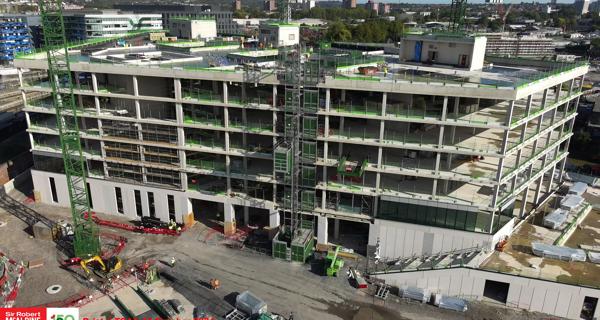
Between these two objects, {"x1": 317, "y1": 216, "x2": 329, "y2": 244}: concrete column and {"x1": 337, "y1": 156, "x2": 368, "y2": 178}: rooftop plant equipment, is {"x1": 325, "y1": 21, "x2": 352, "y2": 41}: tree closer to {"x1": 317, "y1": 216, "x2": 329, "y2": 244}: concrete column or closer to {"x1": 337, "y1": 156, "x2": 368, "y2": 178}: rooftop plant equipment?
{"x1": 337, "y1": 156, "x2": 368, "y2": 178}: rooftop plant equipment

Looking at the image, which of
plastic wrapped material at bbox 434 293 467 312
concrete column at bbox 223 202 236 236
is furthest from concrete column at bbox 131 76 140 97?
plastic wrapped material at bbox 434 293 467 312

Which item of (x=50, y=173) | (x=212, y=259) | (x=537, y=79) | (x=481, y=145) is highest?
(x=537, y=79)

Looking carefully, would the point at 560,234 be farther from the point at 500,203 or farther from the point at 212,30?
the point at 212,30

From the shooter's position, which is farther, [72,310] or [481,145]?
[481,145]

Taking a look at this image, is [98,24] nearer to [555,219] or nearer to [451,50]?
[451,50]

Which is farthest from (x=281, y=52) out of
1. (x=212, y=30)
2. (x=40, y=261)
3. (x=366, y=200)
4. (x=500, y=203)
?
(x=212, y=30)

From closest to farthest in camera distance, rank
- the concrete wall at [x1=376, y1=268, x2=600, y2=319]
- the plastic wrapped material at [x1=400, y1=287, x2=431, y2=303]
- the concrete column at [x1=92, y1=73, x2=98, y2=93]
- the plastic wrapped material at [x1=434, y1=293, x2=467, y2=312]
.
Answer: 1. the concrete wall at [x1=376, y1=268, x2=600, y2=319]
2. the plastic wrapped material at [x1=434, y1=293, x2=467, y2=312]
3. the plastic wrapped material at [x1=400, y1=287, x2=431, y2=303]
4. the concrete column at [x1=92, y1=73, x2=98, y2=93]
